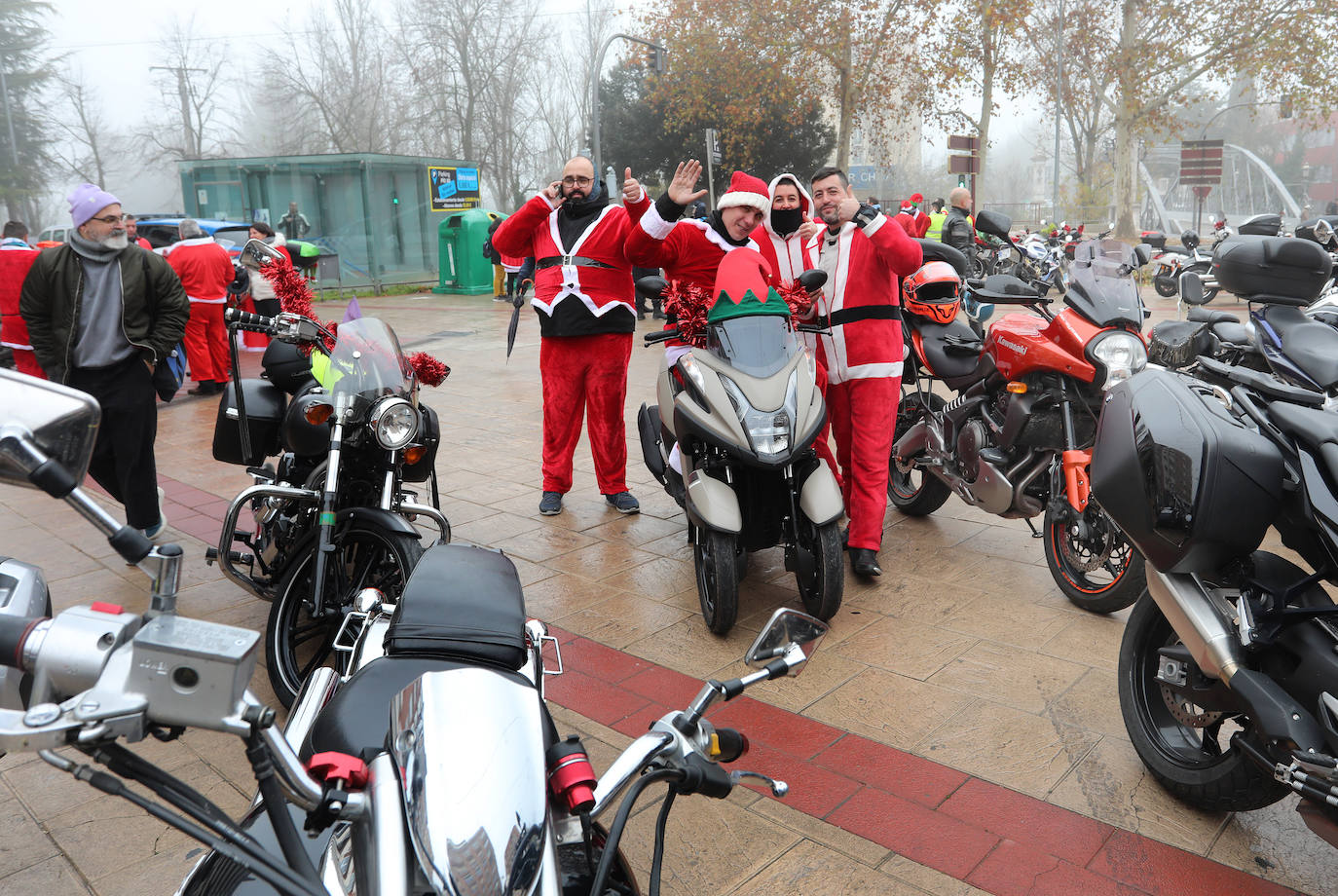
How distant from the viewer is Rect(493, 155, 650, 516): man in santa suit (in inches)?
232

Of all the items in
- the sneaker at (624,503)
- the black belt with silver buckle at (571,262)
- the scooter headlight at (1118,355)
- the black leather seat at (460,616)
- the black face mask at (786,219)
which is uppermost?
the black face mask at (786,219)

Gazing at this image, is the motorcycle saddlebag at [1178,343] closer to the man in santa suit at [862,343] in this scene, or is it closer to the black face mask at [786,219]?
the man in santa suit at [862,343]

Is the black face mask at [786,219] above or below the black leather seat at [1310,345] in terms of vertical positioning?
above

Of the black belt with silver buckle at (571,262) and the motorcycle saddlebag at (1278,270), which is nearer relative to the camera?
the motorcycle saddlebag at (1278,270)

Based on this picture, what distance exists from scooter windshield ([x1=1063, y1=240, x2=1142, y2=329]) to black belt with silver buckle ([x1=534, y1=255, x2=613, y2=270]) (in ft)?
8.21

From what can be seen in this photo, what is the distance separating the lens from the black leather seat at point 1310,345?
2.93 m

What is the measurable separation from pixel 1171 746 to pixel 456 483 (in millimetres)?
4880

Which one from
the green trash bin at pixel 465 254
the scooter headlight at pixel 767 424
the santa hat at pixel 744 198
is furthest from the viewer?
the green trash bin at pixel 465 254

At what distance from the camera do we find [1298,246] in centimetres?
324

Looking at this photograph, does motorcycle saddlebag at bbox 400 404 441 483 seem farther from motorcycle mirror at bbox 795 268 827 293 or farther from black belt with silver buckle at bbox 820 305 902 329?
black belt with silver buckle at bbox 820 305 902 329

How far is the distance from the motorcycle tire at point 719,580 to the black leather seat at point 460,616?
2.09 m

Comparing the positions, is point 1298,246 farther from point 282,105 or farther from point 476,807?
point 282,105

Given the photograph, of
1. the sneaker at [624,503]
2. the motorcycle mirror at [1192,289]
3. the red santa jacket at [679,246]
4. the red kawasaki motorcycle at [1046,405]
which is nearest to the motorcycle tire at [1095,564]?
the red kawasaki motorcycle at [1046,405]

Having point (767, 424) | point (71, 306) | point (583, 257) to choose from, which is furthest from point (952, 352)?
point (71, 306)
